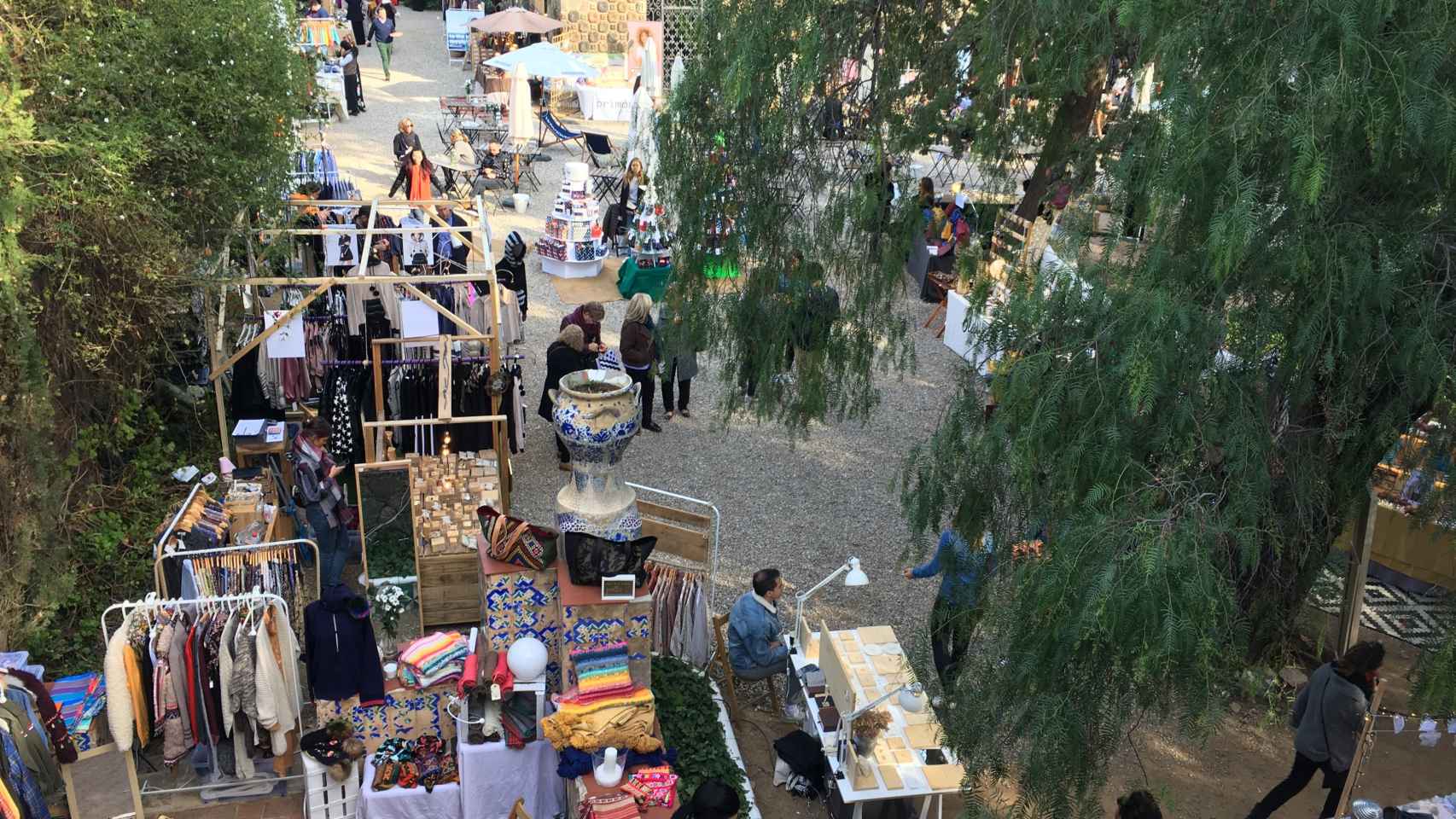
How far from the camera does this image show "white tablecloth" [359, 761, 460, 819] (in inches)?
232

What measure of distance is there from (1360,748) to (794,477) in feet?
16.2

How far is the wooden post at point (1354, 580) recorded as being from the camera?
22.0 feet

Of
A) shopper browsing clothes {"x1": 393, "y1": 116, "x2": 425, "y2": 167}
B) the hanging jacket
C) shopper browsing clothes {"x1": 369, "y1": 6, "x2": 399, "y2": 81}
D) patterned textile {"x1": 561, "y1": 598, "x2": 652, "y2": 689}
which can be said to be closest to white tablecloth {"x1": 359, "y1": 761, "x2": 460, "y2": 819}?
the hanging jacket

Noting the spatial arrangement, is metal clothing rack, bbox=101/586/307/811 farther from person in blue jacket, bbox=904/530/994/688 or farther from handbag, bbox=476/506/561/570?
person in blue jacket, bbox=904/530/994/688

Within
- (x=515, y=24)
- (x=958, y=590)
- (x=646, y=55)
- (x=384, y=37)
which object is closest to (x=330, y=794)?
(x=958, y=590)

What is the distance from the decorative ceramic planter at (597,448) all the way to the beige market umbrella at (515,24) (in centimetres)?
1502

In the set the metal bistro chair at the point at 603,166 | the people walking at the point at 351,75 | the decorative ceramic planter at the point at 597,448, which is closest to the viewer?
the decorative ceramic planter at the point at 597,448

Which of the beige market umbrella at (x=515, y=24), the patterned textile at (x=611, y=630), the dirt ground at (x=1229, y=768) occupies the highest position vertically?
the beige market umbrella at (x=515, y=24)

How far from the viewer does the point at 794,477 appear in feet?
32.6

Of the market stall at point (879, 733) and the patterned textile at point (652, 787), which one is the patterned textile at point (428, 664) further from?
the market stall at point (879, 733)

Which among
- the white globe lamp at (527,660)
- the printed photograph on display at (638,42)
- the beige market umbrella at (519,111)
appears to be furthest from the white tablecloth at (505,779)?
the printed photograph on display at (638,42)

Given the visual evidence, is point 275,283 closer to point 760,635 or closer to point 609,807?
point 760,635

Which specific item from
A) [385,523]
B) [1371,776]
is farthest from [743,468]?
[1371,776]

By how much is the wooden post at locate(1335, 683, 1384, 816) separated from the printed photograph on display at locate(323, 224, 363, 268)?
8.47 metres
